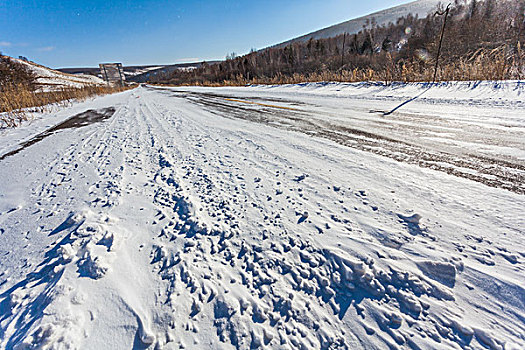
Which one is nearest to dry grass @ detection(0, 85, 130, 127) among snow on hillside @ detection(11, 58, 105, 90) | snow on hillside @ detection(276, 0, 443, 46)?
snow on hillside @ detection(11, 58, 105, 90)

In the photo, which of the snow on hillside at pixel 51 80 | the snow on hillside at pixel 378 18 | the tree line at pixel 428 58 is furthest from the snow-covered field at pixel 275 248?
the snow on hillside at pixel 378 18

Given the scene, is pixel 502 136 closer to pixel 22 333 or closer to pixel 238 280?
pixel 238 280

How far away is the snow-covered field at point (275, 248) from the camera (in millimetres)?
1285

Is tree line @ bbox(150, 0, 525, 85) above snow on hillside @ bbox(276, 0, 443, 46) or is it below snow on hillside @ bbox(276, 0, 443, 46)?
below

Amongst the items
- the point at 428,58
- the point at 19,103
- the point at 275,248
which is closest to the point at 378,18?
the point at 428,58

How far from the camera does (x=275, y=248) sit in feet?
5.99

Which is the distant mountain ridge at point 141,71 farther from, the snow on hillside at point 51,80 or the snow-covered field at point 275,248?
the snow-covered field at point 275,248

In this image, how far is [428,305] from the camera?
4.43ft

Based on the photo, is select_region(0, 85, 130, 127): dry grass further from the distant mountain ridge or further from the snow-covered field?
the distant mountain ridge

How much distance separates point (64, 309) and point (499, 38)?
4869 centimetres

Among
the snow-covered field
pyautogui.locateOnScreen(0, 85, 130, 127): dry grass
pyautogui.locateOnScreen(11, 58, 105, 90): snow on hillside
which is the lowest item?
the snow-covered field

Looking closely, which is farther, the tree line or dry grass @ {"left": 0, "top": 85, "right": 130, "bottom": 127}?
the tree line

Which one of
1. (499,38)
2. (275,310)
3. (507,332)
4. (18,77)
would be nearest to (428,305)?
(507,332)

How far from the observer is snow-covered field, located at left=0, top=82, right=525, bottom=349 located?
129 centimetres
